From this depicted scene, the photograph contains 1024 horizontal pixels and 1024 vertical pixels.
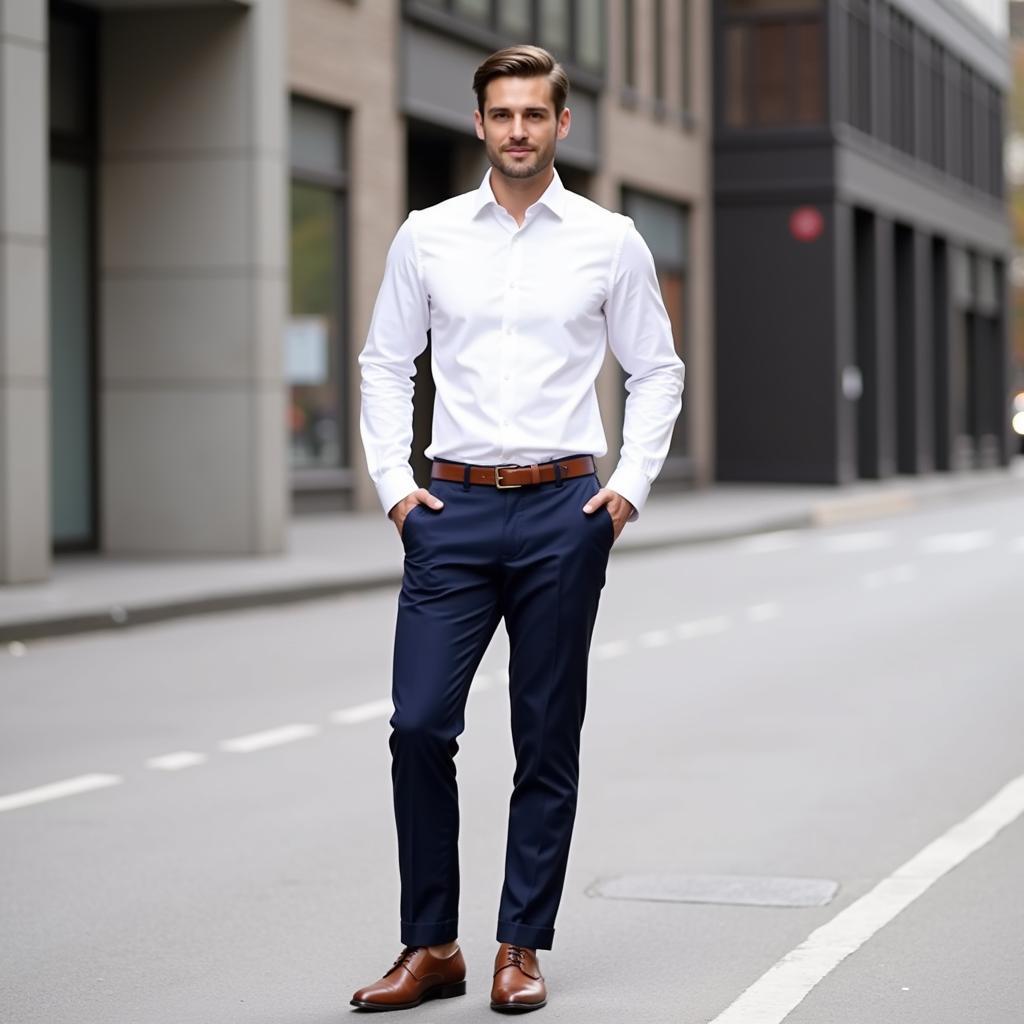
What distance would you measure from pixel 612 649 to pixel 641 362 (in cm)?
838

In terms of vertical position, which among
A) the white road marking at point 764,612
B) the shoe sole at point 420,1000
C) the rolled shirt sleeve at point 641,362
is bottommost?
the shoe sole at point 420,1000

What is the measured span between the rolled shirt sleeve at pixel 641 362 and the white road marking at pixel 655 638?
858cm

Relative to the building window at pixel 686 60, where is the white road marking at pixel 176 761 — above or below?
below

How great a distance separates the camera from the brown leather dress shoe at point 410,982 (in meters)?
5.27

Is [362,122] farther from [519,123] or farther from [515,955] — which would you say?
[515,955]

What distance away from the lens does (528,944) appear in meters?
5.30

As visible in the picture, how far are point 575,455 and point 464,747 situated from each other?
14.5 feet

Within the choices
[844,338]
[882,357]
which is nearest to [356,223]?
[844,338]

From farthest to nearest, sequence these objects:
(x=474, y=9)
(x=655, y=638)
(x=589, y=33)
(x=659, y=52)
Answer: (x=659, y=52) < (x=589, y=33) < (x=474, y=9) < (x=655, y=638)

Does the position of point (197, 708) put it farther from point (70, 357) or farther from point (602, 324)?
point (70, 357)

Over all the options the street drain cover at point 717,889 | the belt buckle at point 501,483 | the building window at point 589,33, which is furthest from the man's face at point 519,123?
the building window at point 589,33

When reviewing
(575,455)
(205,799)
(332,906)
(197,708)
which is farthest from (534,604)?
(197,708)

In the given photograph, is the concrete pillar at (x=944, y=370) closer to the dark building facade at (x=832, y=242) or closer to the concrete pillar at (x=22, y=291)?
the dark building facade at (x=832, y=242)

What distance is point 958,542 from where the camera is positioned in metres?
25.0
